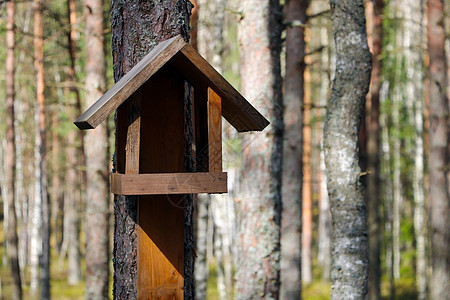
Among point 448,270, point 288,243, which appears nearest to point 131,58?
point 288,243

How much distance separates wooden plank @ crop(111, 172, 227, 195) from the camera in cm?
236

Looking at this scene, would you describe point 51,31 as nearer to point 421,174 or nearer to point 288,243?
point 288,243

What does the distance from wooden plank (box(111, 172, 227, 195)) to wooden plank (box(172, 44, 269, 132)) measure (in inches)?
14.9

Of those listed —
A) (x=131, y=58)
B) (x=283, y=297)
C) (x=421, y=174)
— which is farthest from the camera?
(x=421, y=174)

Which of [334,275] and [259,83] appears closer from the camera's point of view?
[334,275]

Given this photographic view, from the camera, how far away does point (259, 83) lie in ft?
18.3

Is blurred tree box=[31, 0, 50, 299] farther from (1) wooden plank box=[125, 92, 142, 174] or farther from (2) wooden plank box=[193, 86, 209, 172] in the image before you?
(1) wooden plank box=[125, 92, 142, 174]

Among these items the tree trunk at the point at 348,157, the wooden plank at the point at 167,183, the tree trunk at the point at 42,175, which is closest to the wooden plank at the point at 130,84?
the wooden plank at the point at 167,183

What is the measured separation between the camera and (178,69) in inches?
104

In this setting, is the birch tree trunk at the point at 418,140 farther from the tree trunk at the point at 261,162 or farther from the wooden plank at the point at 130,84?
the wooden plank at the point at 130,84

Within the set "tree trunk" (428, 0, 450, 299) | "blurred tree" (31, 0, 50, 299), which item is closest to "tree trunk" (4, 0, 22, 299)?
"blurred tree" (31, 0, 50, 299)

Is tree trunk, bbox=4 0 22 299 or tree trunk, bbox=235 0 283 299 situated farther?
tree trunk, bbox=4 0 22 299

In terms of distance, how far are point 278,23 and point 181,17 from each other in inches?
129

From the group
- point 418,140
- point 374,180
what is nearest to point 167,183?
point 374,180
